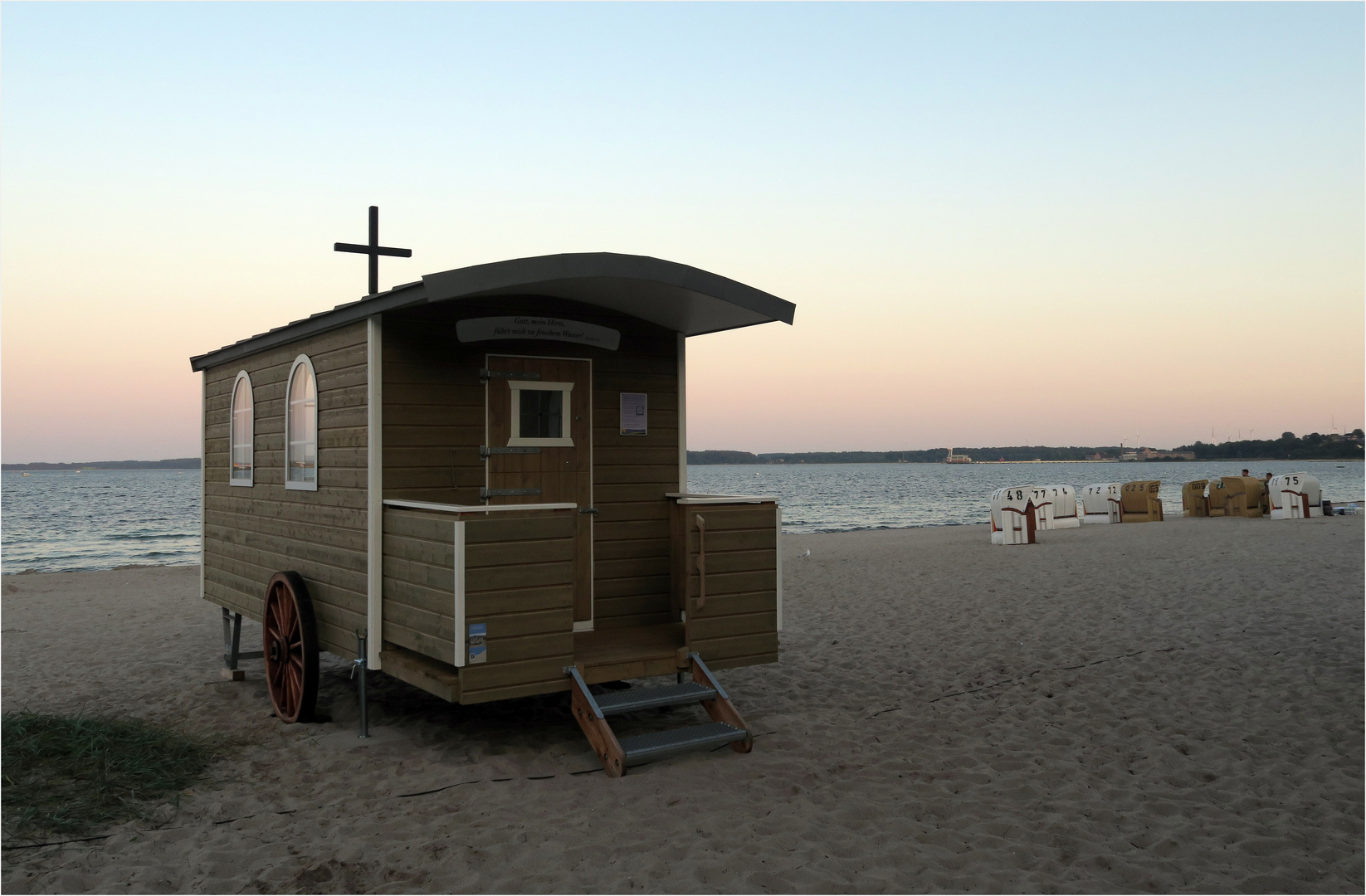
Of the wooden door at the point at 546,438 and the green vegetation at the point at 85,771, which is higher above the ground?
the wooden door at the point at 546,438

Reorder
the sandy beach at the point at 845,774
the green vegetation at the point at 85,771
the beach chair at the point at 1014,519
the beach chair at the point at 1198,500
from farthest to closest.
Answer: the beach chair at the point at 1198,500
the beach chair at the point at 1014,519
the green vegetation at the point at 85,771
the sandy beach at the point at 845,774

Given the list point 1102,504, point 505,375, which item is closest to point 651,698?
point 505,375

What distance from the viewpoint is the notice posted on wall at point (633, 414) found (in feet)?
24.4

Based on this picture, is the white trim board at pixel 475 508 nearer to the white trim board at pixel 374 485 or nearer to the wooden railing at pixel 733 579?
the white trim board at pixel 374 485

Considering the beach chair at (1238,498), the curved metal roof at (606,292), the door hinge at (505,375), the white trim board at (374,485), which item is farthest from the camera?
the beach chair at (1238,498)

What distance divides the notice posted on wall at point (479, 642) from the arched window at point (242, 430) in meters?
4.07

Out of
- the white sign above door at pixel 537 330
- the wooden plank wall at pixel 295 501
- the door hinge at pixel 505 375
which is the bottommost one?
the wooden plank wall at pixel 295 501

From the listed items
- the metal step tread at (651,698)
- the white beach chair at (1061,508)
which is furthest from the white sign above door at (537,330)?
Answer: the white beach chair at (1061,508)

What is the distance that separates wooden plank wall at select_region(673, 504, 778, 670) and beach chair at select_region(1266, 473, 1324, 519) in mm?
21627

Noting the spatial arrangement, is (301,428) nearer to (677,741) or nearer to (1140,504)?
(677,741)

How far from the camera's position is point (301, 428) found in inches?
292

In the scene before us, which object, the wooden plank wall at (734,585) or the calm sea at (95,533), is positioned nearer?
the wooden plank wall at (734,585)

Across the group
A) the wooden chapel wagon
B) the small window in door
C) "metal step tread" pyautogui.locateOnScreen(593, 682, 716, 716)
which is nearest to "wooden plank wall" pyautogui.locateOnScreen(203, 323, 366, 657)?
the wooden chapel wagon

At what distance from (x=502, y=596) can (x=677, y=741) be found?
1.44 meters
